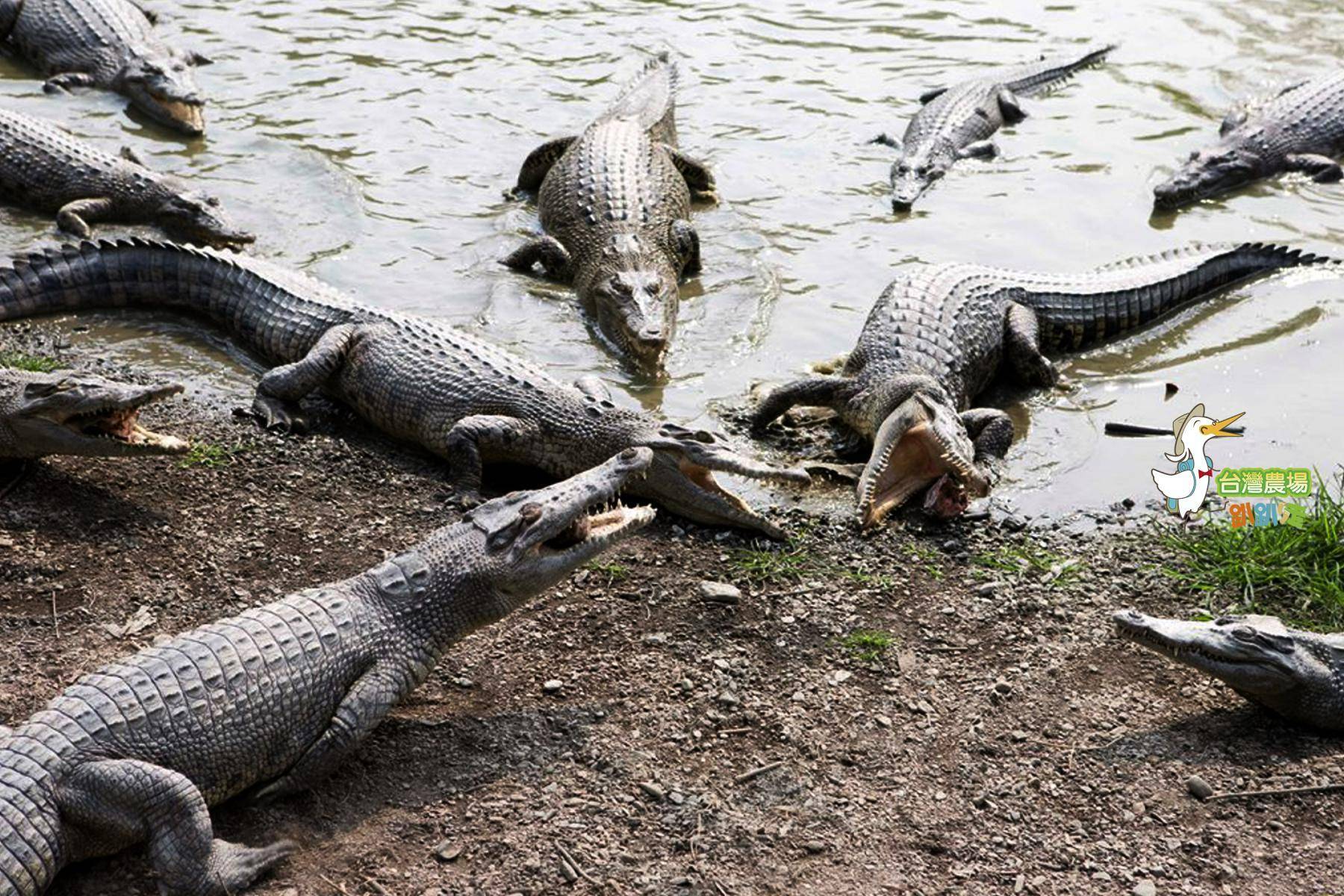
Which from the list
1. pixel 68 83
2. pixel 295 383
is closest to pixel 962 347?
pixel 295 383

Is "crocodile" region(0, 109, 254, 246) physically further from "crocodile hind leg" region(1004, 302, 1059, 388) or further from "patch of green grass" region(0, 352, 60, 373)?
"crocodile hind leg" region(1004, 302, 1059, 388)

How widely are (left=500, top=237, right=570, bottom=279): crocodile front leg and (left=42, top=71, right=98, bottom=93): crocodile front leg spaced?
4.38m

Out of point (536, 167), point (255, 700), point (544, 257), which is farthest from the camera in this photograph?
point (536, 167)

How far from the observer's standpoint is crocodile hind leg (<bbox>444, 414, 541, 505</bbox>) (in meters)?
6.46

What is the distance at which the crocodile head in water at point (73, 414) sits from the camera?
5.93 metres

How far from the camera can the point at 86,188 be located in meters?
8.96

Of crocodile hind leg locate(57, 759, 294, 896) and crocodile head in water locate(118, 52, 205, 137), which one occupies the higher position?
crocodile head in water locate(118, 52, 205, 137)

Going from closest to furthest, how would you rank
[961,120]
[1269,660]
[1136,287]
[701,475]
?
[1269,660] < [701,475] < [1136,287] < [961,120]

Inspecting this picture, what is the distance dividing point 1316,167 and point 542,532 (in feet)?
24.8

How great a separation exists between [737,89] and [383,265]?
12.9ft

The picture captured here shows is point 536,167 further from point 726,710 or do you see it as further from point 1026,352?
point 726,710

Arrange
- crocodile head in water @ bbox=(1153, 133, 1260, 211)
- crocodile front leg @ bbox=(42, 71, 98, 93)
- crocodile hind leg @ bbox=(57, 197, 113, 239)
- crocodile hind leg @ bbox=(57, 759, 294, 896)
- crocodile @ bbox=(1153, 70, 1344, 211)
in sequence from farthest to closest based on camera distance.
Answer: crocodile front leg @ bbox=(42, 71, 98, 93) < crocodile @ bbox=(1153, 70, 1344, 211) < crocodile head in water @ bbox=(1153, 133, 1260, 211) < crocodile hind leg @ bbox=(57, 197, 113, 239) < crocodile hind leg @ bbox=(57, 759, 294, 896)

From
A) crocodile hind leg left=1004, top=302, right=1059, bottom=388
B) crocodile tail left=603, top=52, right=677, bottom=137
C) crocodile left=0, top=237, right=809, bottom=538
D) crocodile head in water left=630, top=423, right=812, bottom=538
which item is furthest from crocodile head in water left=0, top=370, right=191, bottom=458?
crocodile tail left=603, top=52, right=677, bottom=137

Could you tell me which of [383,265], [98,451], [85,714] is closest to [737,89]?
[383,265]
